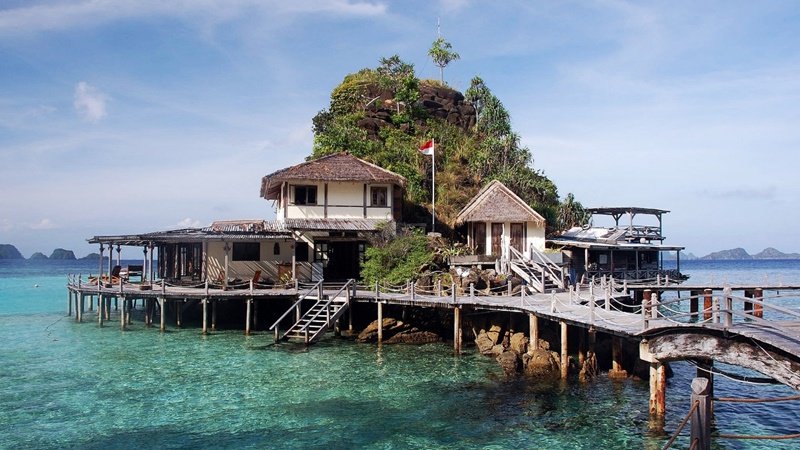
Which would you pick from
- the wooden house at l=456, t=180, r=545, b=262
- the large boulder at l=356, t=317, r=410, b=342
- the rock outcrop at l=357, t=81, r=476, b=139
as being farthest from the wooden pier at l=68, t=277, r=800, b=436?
the rock outcrop at l=357, t=81, r=476, b=139

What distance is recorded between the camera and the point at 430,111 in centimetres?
5144

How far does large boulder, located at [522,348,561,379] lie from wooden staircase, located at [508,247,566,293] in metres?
7.73

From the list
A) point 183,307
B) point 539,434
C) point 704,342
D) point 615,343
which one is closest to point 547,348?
point 615,343

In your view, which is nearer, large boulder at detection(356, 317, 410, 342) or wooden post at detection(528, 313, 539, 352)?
wooden post at detection(528, 313, 539, 352)

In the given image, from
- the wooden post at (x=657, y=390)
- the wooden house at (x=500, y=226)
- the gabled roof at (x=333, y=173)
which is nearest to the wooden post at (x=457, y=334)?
the wooden house at (x=500, y=226)

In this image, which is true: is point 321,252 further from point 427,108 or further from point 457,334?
point 427,108

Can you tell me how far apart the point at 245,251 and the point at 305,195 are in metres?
4.71

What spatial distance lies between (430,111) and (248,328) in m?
29.0

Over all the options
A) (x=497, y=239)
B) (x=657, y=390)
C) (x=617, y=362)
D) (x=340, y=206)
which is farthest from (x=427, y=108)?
(x=657, y=390)

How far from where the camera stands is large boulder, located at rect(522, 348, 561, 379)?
20.7 meters

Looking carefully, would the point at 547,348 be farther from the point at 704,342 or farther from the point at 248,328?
the point at 248,328

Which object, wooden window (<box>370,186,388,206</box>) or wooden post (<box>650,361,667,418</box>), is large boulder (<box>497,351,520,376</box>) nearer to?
wooden post (<box>650,361,667,418</box>)

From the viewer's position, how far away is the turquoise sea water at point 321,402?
15.0 meters

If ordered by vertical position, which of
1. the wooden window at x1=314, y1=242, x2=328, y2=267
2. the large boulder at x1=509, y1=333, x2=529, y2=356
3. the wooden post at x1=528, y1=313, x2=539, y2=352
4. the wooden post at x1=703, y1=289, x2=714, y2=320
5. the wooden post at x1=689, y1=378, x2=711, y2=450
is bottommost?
the large boulder at x1=509, y1=333, x2=529, y2=356
